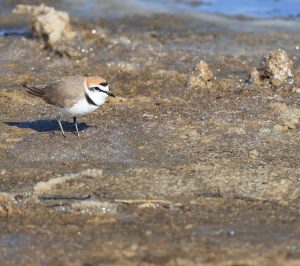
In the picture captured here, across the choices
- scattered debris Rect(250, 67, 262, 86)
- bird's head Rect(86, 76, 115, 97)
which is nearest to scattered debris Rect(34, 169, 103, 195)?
bird's head Rect(86, 76, 115, 97)

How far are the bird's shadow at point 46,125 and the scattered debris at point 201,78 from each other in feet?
5.81

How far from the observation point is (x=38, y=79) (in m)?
10.5

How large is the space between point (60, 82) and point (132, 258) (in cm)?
308

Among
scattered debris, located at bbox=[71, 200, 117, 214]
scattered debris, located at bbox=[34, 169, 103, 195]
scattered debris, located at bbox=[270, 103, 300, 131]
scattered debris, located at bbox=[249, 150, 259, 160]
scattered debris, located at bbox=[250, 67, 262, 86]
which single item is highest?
scattered debris, located at bbox=[250, 67, 262, 86]

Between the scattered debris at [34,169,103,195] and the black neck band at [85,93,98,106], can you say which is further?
the black neck band at [85,93,98,106]

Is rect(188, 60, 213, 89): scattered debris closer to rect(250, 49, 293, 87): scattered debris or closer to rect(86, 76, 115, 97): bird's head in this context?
rect(250, 49, 293, 87): scattered debris

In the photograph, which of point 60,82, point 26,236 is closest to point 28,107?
point 60,82

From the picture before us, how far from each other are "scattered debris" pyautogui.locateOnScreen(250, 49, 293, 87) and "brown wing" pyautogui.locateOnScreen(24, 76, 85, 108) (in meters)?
2.71

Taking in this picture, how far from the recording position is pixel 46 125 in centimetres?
861

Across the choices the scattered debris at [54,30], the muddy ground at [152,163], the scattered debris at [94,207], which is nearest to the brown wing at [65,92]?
the muddy ground at [152,163]

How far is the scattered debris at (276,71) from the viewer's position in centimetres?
968

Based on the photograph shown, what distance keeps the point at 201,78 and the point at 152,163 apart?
2615 millimetres

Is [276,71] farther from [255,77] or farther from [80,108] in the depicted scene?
[80,108]

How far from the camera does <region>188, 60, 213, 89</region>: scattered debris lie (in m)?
9.71
